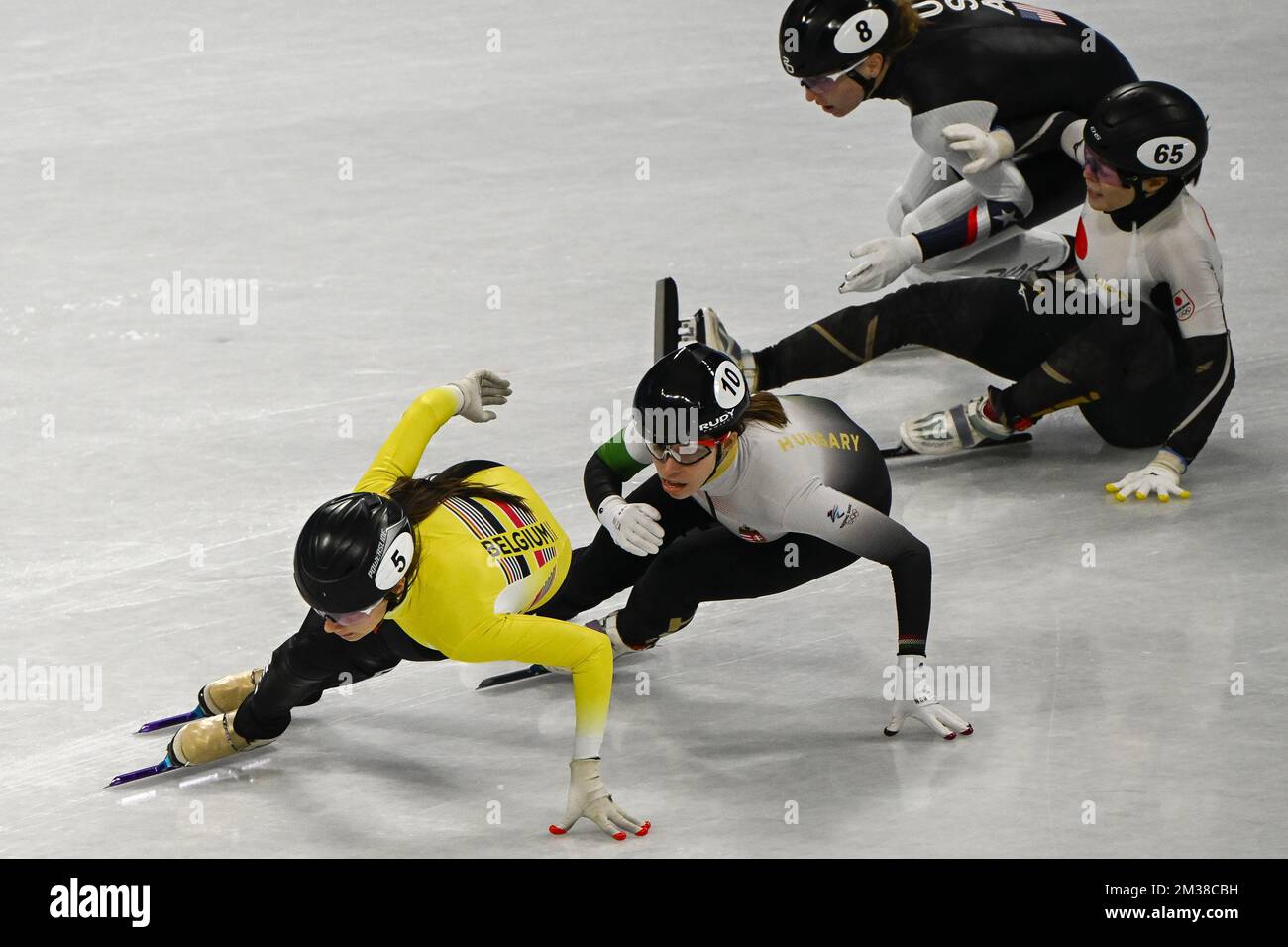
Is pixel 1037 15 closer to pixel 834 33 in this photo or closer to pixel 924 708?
pixel 834 33

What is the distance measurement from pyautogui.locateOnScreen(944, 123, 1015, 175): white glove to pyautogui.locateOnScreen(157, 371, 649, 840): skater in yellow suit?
7.71 ft

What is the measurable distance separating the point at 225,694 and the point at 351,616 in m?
0.95

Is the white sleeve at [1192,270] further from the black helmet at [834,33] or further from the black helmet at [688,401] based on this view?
the black helmet at [688,401]

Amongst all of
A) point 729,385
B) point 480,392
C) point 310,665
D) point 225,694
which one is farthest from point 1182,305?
point 225,694

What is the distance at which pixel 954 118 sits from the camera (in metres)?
7.10

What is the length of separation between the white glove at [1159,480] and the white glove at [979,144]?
127 centimetres

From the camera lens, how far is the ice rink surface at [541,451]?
5.08 m

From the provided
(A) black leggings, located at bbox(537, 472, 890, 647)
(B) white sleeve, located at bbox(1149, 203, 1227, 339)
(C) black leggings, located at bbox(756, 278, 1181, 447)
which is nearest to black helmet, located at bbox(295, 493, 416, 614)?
(A) black leggings, located at bbox(537, 472, 890, 647)

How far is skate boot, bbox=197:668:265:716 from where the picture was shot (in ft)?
18.0

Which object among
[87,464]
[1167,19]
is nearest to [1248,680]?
[87,464]

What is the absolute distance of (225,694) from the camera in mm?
5473
